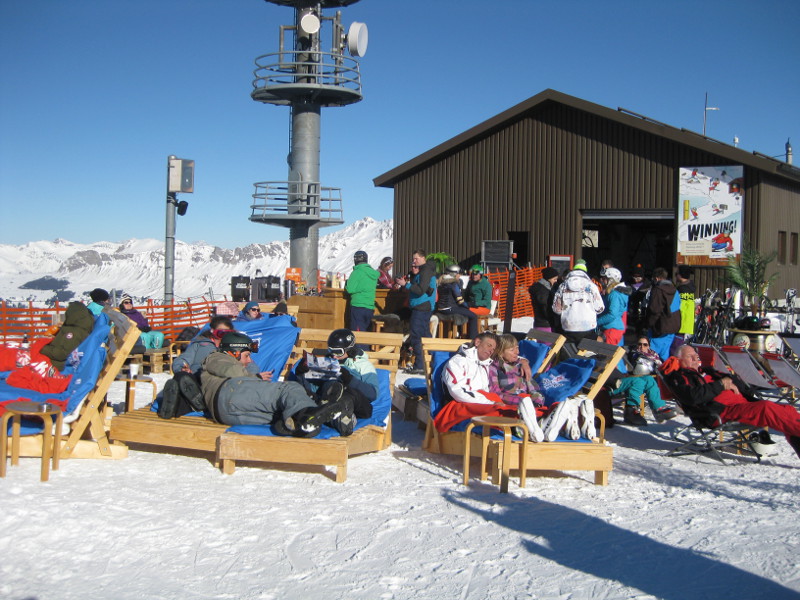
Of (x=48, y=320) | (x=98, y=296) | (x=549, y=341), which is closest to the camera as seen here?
(x=549, y=341)

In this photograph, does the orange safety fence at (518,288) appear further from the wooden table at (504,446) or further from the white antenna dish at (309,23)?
the wooden table at (504,446)

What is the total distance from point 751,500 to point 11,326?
41.8 ft

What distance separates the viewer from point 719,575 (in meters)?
4.15

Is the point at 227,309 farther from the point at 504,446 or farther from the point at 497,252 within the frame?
the point at 497,252

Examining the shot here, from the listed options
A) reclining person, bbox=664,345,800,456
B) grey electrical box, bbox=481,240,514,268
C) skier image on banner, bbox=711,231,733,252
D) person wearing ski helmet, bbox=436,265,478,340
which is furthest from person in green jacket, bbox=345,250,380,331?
skier image on banner, bbox=711,231,733,252

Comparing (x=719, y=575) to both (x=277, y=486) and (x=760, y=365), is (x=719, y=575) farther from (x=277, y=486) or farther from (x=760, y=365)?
(x=760, y=365)

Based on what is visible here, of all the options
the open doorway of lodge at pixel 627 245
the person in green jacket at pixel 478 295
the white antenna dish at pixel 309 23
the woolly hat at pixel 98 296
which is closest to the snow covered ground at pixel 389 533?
the woolly hat at pixel 98 296

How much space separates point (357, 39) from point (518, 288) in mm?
11133

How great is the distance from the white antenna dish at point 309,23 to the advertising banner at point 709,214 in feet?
42.8

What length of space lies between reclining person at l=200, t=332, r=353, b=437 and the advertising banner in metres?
16.6

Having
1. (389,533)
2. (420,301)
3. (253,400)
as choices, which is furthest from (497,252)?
(389,533)

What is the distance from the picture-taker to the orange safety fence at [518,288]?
20375mm

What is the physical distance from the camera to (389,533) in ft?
15.5

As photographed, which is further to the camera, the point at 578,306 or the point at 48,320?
the point at 48,320
